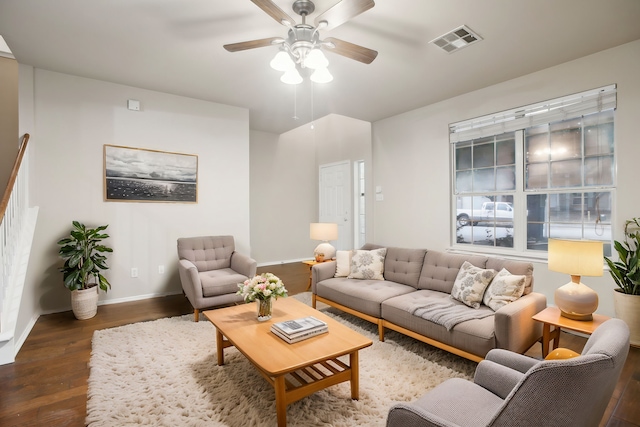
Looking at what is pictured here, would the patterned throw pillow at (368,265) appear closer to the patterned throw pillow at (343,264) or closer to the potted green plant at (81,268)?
the patterned throw pillow at (343,264)

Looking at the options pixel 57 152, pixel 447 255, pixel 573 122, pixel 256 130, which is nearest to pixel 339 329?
pixel 447 255

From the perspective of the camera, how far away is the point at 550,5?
2379 mm

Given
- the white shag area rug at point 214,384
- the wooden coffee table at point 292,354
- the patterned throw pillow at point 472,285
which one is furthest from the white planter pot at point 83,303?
the patterned throw pillow at point 472,285

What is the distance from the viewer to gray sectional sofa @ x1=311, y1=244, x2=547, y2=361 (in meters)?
2.19

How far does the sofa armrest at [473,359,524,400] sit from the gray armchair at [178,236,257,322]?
8.65 ft

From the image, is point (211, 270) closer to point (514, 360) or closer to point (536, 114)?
point (514, 360)

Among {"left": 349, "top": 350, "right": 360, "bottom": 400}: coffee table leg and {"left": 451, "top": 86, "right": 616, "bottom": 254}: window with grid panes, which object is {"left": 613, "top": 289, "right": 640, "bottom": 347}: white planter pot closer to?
{"left": 451, "top": 86, "right": 616, "bottom": 254}: window with grid panes

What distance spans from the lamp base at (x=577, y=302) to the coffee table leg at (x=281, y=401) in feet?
6.81

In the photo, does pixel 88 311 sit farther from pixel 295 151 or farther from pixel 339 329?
pixel 295 151

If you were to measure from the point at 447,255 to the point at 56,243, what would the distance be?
433 cm

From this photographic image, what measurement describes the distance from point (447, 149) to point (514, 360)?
3.40 m

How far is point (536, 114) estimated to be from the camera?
11.7 feet

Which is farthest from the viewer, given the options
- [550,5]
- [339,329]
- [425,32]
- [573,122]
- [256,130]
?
[256,130]

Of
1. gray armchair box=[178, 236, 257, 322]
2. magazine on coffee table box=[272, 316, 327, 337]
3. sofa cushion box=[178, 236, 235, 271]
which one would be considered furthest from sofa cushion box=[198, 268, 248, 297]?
magazine on coffee table box=[272, 316, 327, 337]
